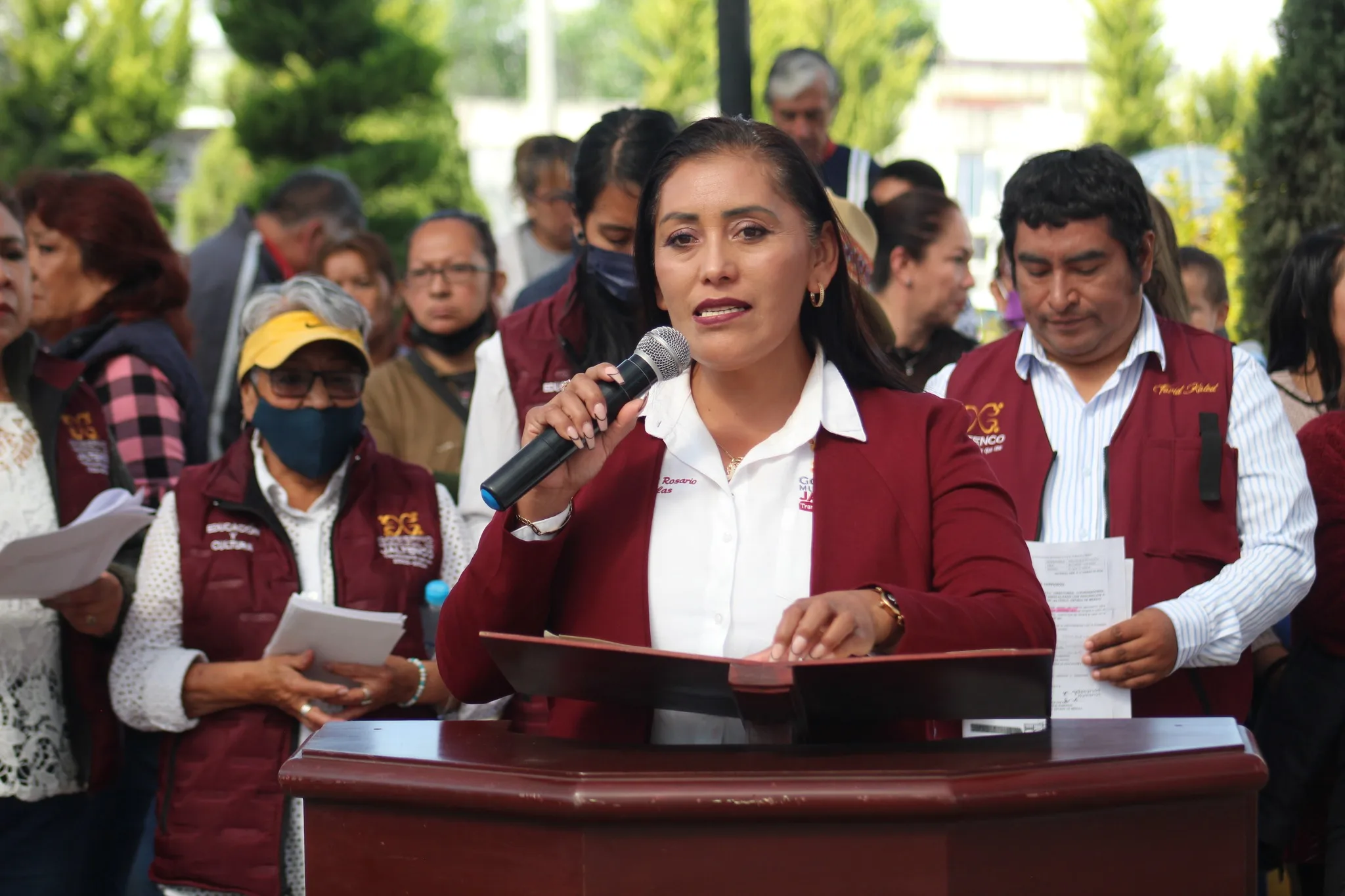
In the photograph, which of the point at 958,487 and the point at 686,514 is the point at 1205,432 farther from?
the point at 686,514

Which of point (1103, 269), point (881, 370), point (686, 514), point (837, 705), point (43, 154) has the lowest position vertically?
point (837, 705)

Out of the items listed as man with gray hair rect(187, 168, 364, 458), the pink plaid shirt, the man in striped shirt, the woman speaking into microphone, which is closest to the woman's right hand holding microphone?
the woman speaking into microphone

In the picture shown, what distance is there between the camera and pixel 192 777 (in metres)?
3.74

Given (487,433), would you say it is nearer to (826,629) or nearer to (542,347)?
(542,347)

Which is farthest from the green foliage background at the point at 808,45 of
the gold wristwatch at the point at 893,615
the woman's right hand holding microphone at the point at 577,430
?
the gold wristwatch at the point at 893,615

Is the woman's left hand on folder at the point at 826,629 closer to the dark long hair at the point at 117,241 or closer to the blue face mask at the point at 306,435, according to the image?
the blue face mask at the point at 306,435

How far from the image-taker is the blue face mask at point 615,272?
4219 mm

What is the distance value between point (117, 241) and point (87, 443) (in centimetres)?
114

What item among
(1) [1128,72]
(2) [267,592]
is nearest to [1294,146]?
(2) [267,592]

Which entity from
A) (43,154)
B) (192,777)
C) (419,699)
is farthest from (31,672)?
(43,154)

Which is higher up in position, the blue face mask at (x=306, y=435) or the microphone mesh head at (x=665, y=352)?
the microphone mesh head at (x=665, y=352)

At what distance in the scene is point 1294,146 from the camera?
8867 millimetres

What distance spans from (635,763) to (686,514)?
72cm

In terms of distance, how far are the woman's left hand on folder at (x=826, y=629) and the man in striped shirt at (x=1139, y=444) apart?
4.70 ft
